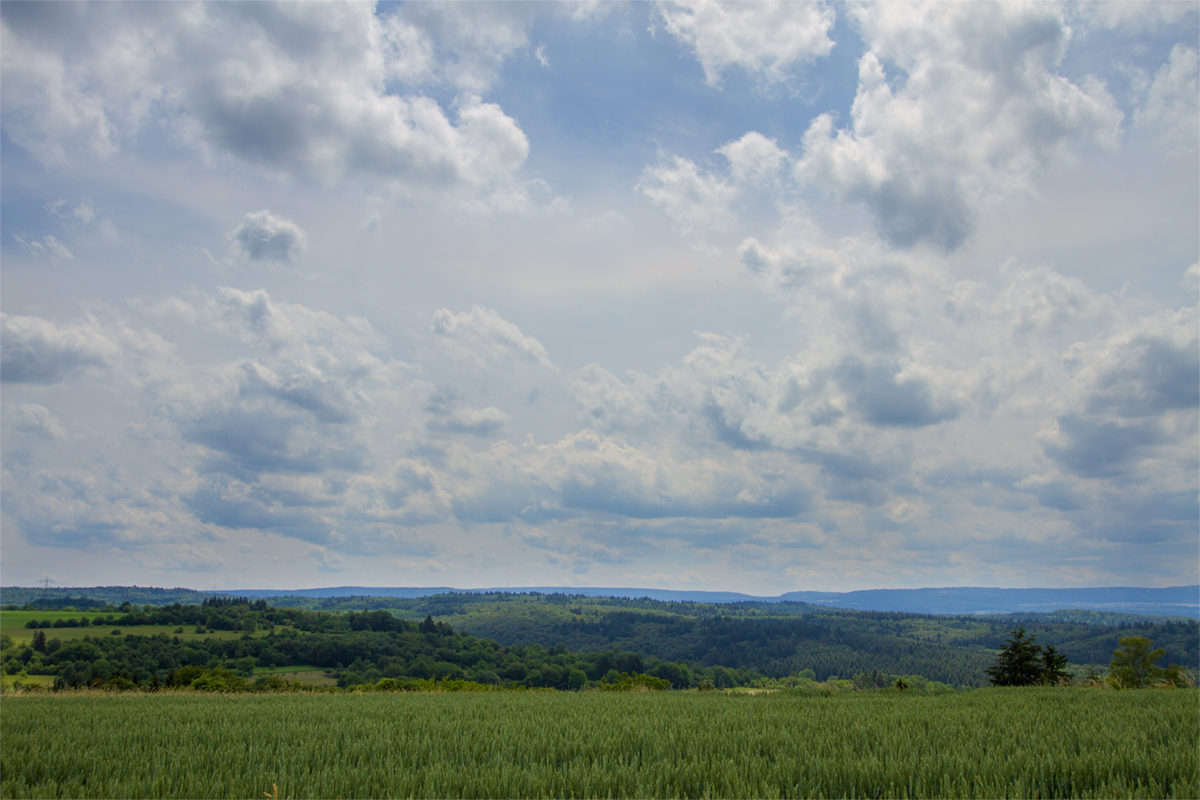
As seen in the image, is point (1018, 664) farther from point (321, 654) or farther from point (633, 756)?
point (321, 654)

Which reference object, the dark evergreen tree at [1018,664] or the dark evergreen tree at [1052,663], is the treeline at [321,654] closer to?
the dark evergreen tree at [1018,664]

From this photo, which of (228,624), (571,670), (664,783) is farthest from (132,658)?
(664,783)

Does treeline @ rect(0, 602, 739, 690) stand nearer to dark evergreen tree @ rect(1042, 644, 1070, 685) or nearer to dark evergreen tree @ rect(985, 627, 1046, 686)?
dark evergreen tree @ rect(985, 627, 1046, 686)

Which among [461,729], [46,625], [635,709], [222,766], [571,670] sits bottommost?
[571,670]

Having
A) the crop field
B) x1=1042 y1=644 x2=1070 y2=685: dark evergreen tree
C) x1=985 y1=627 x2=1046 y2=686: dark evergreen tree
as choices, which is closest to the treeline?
x1=985 y1=627 x2=1046 y2=686: dark evergreen tree

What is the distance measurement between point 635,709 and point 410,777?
9.27 metres

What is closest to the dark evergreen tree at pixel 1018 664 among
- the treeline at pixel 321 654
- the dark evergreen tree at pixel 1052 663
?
the dark evergreen tree at pixel 1052 663

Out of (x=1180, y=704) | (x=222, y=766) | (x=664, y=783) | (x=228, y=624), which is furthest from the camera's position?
(x=228, y=624)

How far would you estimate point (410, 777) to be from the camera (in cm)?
636

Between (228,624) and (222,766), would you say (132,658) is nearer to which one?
(228,624)

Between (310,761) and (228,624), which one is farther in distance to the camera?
(228,624)

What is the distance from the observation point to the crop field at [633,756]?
6.14 m

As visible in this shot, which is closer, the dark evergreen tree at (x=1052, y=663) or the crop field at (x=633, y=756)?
the crop field at (x=633, y=756)

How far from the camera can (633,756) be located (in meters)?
7.21
